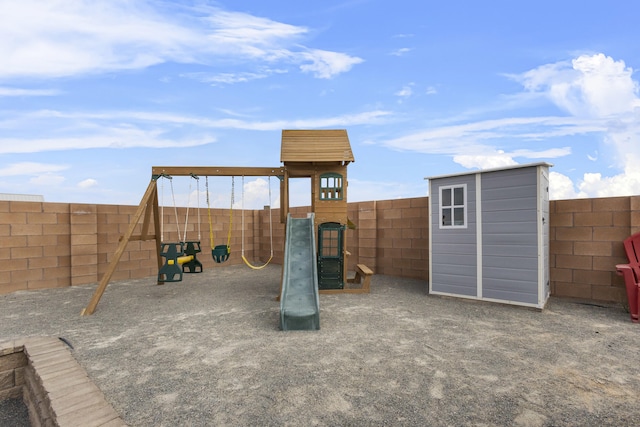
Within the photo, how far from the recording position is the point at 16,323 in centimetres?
530

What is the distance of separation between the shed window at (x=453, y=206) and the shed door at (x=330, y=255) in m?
2.20

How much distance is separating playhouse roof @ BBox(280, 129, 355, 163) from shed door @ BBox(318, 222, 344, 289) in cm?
150

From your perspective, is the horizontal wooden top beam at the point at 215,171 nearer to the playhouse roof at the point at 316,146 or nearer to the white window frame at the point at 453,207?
the playhouse roof at the point at 316,146

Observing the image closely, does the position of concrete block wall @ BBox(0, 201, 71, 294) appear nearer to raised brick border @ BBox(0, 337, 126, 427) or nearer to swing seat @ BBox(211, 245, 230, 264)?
swing seat @ BBox(211, 245, 230, 264)

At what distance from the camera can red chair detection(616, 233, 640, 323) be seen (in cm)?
516

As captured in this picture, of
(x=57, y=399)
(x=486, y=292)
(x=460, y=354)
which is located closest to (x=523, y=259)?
(x=486, y=292)

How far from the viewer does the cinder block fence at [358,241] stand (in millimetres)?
6059

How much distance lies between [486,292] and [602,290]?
6.34 ft

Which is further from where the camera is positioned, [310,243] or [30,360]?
[310,243]

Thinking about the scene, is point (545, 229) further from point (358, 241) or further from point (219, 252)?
point (219, 252)

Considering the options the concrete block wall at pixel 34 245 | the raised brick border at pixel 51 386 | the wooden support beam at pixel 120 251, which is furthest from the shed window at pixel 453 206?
the concrete block wall at pixel 34 245

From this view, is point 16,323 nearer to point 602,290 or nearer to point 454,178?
point 454,178

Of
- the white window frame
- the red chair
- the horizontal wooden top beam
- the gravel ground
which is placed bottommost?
the gravel ground

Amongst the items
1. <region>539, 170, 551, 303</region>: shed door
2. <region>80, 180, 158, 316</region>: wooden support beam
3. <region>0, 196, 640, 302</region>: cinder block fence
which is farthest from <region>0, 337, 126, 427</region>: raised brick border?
<region>539, 170, 551, 303</region>: shed door
